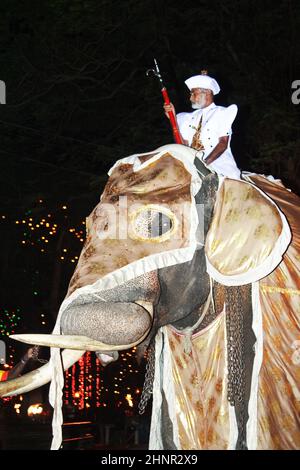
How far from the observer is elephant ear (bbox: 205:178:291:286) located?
3939 mm

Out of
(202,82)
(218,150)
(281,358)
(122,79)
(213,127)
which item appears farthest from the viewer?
(122,79)

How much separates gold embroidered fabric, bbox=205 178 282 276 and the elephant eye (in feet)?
0.73

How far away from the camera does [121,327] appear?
144 inches

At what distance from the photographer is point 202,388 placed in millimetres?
4555

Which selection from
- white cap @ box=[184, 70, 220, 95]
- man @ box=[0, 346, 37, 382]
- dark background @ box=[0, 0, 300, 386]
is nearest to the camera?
man @ box=[0, 346, 37, 382]

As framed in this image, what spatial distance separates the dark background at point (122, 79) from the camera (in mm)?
10727

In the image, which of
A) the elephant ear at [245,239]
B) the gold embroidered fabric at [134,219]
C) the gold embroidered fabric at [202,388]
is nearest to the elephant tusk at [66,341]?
the gold embroidered fabric at [134,219]

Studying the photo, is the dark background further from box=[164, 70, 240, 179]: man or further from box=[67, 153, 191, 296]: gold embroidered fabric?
box=[67, 153, 191, 296]: gold embroidered fabric

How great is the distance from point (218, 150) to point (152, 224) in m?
1.17

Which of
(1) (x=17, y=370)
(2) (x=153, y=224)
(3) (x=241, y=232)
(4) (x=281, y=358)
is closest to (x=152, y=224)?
(2) (x=153, y=224)

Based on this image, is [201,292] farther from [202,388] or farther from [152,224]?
[202,388]

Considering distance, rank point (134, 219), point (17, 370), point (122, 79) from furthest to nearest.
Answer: point (122, 79), point (17, 370), point (134, 219)

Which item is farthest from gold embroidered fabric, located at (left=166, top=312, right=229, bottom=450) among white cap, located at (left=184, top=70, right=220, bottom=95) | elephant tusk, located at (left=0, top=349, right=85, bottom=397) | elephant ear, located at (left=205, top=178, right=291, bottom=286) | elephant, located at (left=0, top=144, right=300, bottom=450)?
white cap, located at (left=184, top=70, right=220, bottom=95)

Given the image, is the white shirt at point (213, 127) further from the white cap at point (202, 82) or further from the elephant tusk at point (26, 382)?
the elephant tusk at point (26, 382)
